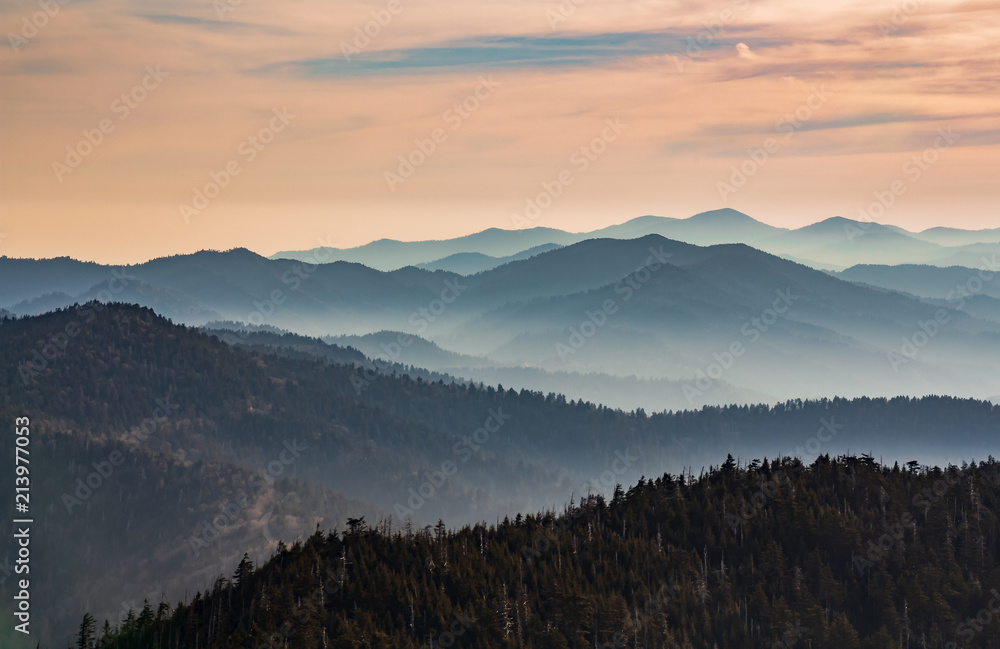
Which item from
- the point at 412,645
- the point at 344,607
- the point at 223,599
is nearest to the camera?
the point at 412,645

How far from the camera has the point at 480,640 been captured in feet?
576

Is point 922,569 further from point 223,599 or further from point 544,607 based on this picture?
point 223,599

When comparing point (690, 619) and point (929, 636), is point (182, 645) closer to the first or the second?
point (690, 619)

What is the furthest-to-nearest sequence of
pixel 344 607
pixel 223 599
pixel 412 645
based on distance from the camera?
Answer: pixel 223 599
pixel 344 607
pixel 412 645

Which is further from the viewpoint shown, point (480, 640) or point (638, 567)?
point (638, 567)

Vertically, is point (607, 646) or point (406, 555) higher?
point (406, 555)

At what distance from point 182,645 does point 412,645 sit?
152 ft

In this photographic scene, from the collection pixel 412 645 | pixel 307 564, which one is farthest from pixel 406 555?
pixel 412 645

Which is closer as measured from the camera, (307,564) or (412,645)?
(412,645)

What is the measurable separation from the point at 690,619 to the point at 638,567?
14.3m

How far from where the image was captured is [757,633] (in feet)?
616

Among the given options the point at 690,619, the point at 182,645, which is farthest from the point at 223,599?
the point at 690,619

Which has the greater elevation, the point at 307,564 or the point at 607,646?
the point at 307,564

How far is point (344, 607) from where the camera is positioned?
180250mm
